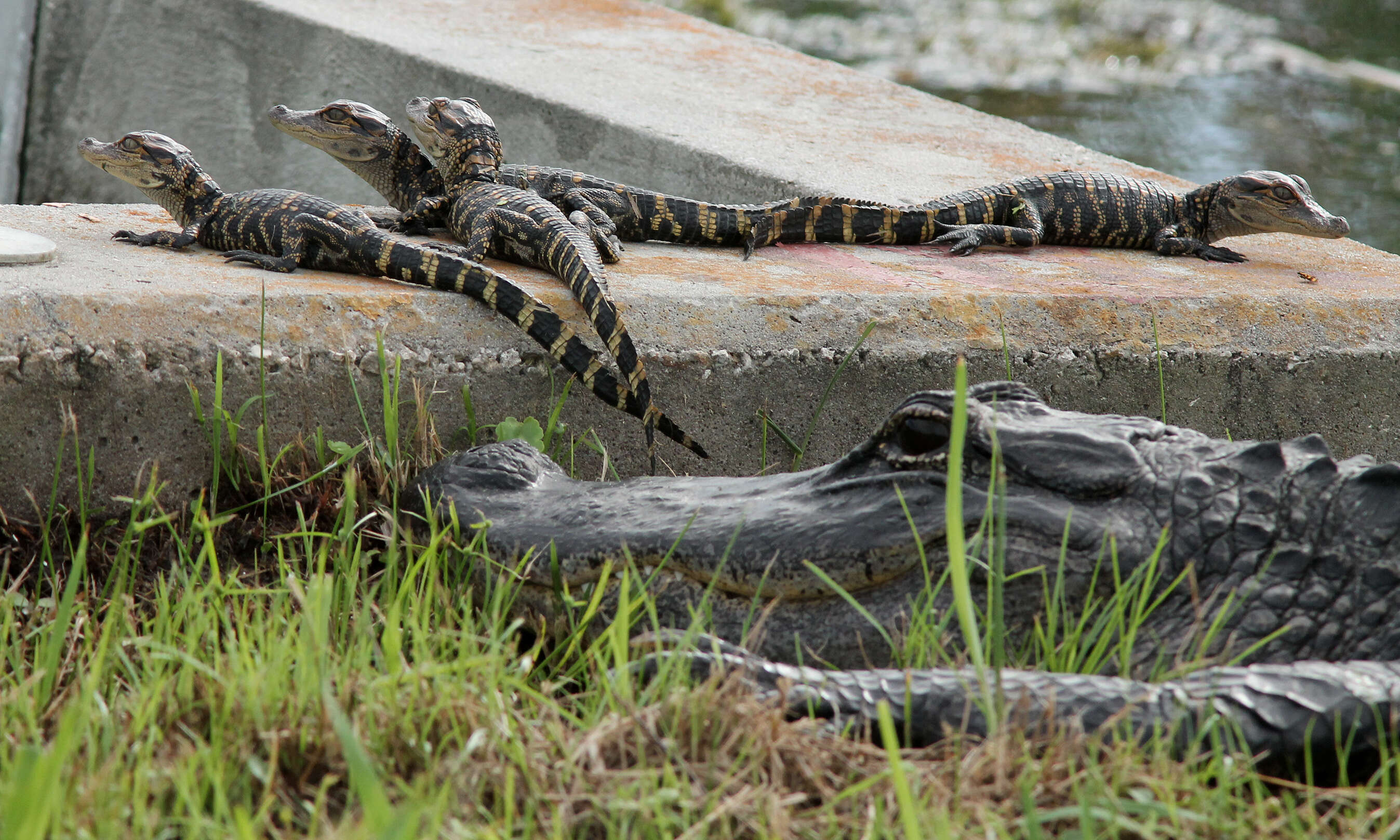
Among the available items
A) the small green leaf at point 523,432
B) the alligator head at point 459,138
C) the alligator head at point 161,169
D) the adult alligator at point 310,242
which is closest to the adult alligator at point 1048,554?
the small green leaf at point 523,432

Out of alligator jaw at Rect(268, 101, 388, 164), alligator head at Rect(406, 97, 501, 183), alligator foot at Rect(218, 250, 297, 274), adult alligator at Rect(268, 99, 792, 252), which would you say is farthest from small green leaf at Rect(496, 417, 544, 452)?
Answer: alligator jaw at Rect(268, 101, 388, 164)

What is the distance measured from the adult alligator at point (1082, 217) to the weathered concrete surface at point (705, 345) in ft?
0.78

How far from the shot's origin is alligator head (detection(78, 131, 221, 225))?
3549mm

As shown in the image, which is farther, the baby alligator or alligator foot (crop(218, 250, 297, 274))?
alligator foot (crop(218, 250, 297, 274))

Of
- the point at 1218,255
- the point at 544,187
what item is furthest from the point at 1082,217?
the point at 544,187

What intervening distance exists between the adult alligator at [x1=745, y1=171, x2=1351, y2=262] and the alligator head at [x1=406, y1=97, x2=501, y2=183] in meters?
1.00

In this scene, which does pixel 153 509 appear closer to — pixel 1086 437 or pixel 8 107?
pixel 1086 437

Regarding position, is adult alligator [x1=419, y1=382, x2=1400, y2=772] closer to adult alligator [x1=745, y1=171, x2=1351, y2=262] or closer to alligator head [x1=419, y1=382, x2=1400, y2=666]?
alligator head [x1=419, y1=382, x2=1400, y2=666]

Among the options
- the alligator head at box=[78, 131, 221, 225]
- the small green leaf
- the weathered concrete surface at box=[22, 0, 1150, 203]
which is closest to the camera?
A: the small green leaf

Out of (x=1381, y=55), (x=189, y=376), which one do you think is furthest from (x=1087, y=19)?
(x=189, y=376)

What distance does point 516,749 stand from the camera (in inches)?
66.0

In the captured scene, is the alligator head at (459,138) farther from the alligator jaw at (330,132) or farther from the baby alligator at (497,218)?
the alligator jaw at (330,132)

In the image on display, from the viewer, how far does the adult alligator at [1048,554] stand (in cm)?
183

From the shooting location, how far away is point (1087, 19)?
14.6 metres
